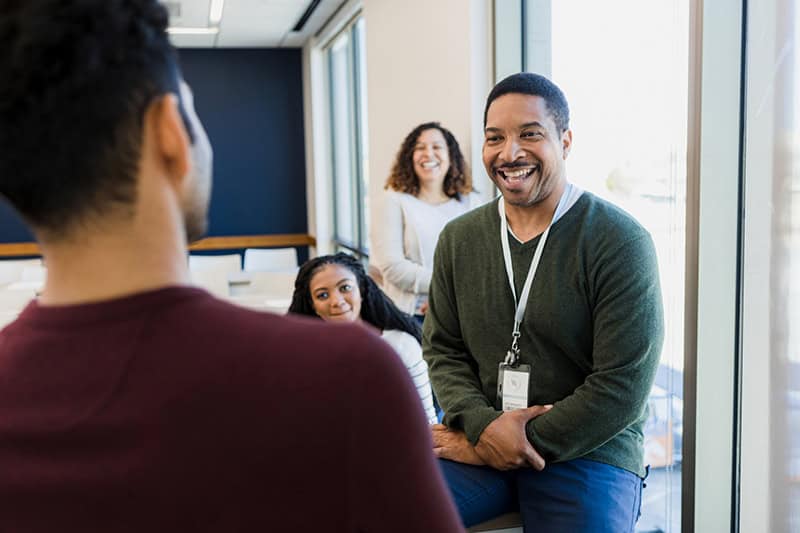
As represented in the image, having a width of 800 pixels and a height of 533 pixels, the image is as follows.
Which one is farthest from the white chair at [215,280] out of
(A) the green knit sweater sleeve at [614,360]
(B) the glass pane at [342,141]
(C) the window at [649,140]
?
(A) the green knit sweater sleeve at [614,360]

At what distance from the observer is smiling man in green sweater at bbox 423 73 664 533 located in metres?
1.89

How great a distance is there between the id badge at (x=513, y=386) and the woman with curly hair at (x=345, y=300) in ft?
4.06

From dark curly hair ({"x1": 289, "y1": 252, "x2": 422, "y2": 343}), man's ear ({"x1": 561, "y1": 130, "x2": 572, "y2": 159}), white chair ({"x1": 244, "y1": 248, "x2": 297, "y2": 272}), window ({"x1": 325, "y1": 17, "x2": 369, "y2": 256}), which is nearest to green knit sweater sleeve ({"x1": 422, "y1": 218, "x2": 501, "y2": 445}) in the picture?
man's ear ({"x1": 561, "y1": 130, "x2": 572, "y2": 159})

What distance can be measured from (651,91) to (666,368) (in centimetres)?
92

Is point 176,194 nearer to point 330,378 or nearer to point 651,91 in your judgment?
point 330,378

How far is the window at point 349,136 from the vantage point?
8250 millimetres

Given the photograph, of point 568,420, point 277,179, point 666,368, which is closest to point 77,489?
point 568,420

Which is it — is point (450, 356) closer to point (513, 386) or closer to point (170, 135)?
point (513, 386)

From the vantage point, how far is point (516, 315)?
2.04m

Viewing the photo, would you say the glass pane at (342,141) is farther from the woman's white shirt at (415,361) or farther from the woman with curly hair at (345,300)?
the woman's white shirt at (415,361)

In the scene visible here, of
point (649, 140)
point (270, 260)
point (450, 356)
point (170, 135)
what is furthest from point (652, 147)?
point (270, 260)

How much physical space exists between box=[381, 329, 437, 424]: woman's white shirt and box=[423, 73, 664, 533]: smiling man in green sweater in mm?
824

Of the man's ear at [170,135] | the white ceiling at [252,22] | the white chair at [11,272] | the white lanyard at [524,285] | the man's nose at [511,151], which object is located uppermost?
the white ceiling at [252,22]

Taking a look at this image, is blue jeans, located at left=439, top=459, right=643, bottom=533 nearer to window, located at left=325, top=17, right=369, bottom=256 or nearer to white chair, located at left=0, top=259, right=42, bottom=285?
window, located at left=325, top=17, right=369, bottom=256
